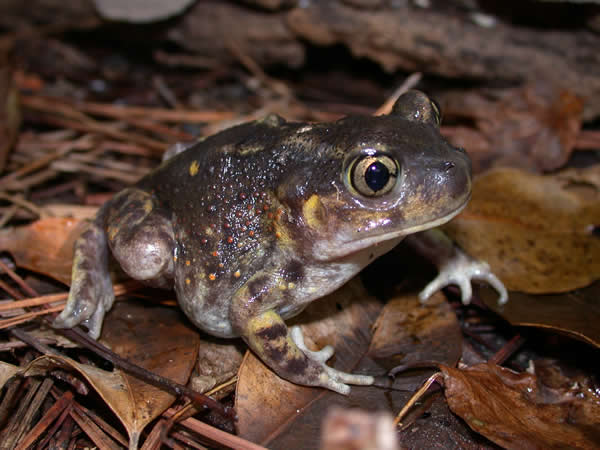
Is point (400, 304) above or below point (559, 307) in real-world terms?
below

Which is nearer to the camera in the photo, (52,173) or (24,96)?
(52,173)

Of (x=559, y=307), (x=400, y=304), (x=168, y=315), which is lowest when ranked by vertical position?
(x=168, y=315)

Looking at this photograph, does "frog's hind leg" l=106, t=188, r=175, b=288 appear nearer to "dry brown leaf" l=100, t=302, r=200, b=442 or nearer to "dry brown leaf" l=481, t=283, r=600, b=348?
"dry brown leaf" l=100, t=302, r=200, b=442

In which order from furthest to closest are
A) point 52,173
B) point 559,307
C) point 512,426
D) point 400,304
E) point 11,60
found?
point 11,60 < point 52,173 < point 400,304 < point 559,307 < point 512,426

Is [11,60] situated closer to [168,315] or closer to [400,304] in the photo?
[168,315]

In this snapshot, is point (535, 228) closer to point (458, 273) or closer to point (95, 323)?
point (458, 273)

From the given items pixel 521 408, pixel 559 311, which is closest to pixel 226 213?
pixel 521 408

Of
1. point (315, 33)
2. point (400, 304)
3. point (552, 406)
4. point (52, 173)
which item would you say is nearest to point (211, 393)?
point (400, 304)
